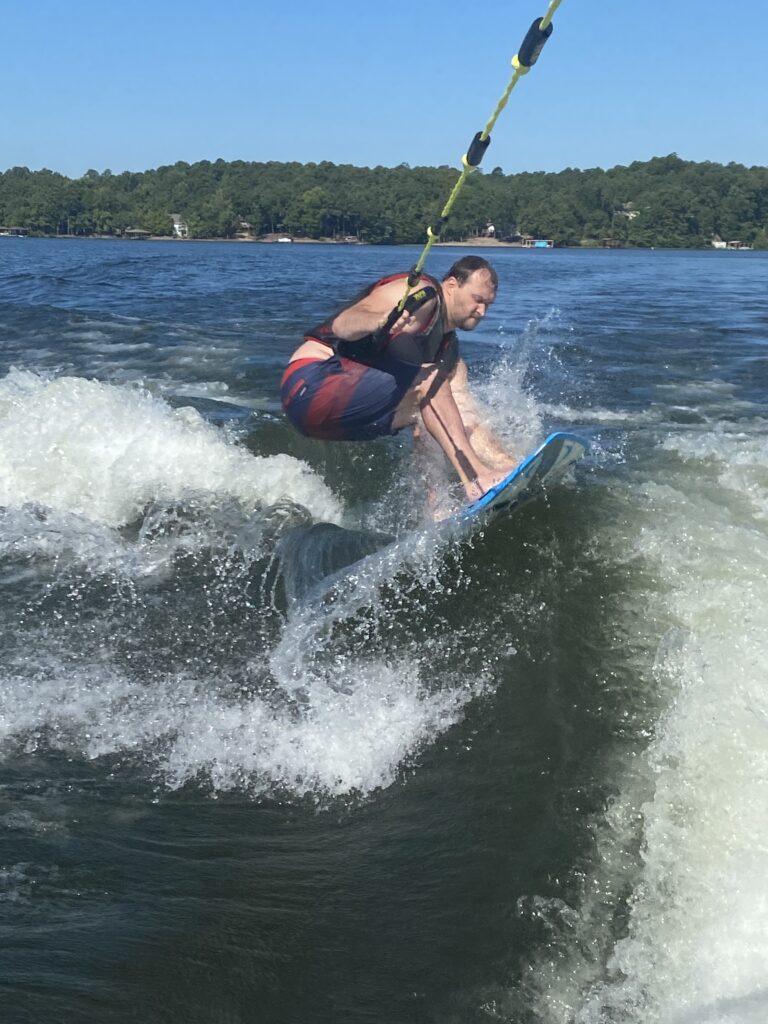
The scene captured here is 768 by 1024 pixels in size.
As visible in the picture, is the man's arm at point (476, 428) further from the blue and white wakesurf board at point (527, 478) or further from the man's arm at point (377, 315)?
the man's arm at point (377, 315)

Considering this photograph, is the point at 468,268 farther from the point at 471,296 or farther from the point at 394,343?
the point at 394,343

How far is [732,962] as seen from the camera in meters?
3.25

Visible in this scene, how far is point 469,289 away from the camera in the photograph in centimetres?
636

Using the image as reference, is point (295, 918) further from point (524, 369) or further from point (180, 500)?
point (524, 369)

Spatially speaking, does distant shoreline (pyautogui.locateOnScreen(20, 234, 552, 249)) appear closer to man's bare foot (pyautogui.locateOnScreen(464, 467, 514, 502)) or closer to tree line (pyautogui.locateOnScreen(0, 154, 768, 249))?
tree line (pyautogui.locateOnScreen(0, 154, 768, 249))

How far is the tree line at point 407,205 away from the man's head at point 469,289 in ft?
272

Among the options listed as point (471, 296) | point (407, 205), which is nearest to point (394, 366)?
point (471, 296)

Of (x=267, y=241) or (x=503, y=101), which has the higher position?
(x=267, y=241)

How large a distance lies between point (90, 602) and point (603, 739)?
3039mm

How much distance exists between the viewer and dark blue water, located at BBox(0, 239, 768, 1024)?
3.25 metres

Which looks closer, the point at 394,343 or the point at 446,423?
the point at 394,343

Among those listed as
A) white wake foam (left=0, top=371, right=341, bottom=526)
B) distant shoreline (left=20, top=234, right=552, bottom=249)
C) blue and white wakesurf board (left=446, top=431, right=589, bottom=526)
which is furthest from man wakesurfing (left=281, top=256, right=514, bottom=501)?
distant shoreline (left=20, top=234, right=552, bottom=249)

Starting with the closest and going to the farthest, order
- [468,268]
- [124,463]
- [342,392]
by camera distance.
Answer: [468,268] < [342,392] < [124,463]

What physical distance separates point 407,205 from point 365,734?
304 feet
